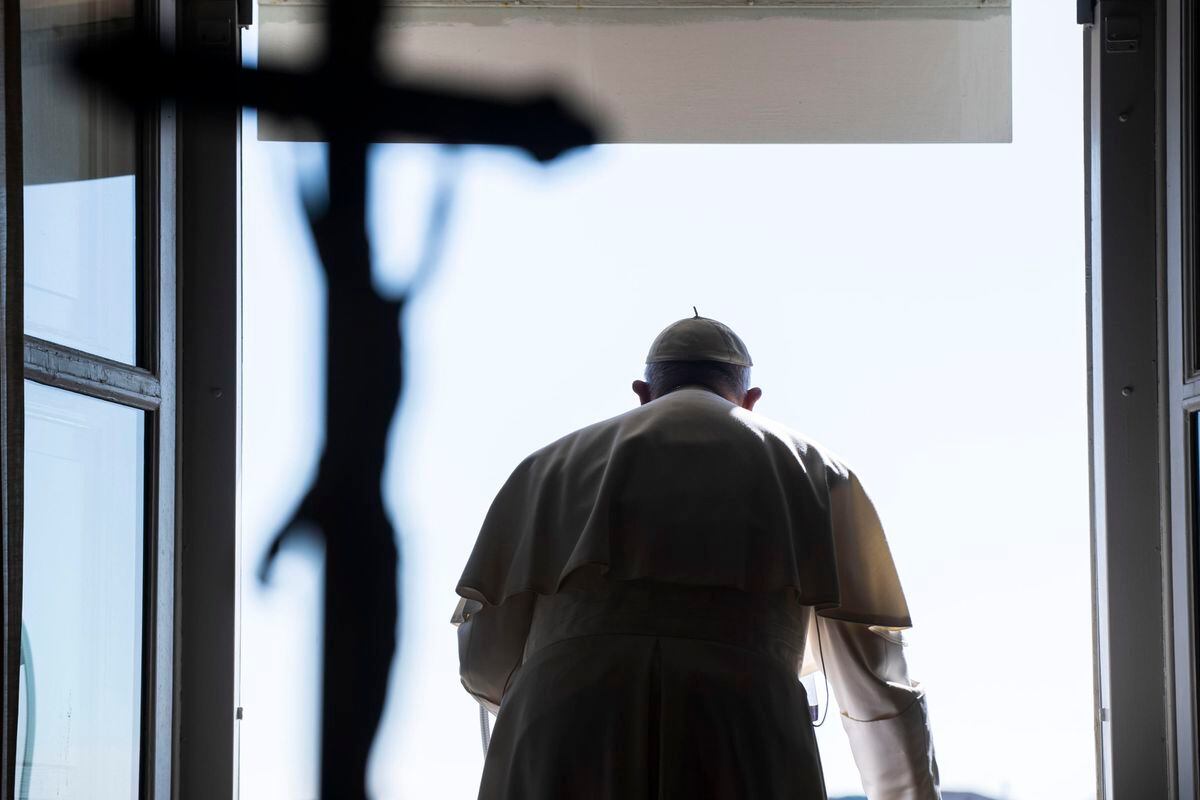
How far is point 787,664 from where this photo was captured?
1520mm

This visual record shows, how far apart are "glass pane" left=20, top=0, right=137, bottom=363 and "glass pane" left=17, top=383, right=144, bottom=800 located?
124 millimetres

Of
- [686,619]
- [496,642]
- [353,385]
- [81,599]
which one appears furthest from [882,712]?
[81,599]

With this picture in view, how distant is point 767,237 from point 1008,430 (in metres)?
0.53

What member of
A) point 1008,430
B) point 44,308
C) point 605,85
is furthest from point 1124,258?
point 44,308

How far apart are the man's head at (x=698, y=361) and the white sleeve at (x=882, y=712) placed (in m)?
0.37

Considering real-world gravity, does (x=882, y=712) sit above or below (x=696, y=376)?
below

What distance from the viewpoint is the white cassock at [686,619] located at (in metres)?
1.44

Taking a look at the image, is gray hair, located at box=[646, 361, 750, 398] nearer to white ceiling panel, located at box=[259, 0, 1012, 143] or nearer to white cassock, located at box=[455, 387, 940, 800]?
white cassock, located at box=[455, 387, 940, 800]

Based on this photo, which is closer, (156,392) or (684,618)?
(684,618)

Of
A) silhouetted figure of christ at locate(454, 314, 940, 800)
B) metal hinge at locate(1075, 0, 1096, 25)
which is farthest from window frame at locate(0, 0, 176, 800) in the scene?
metal hinge at locate(1075, 0, 1096, 25)

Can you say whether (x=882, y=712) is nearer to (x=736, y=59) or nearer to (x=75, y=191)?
(x=736, y=59)

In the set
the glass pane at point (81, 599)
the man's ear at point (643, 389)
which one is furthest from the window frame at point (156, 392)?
the man's ear at point (643, 389)

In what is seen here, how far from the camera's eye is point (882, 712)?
152cm

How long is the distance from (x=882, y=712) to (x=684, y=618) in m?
0.28
